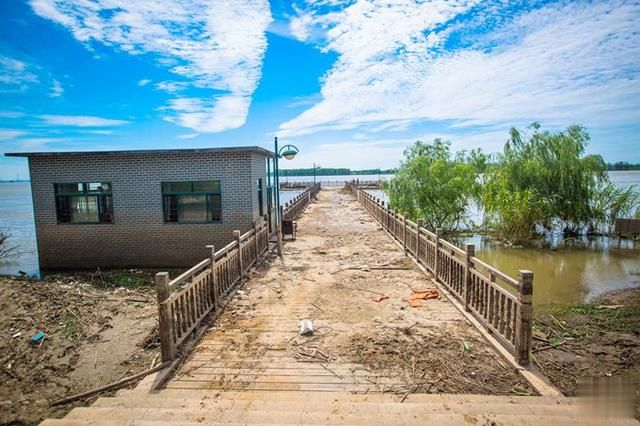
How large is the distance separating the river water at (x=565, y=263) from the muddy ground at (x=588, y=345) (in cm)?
113

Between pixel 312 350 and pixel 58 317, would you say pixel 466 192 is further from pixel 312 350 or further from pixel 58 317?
pixel 58 317

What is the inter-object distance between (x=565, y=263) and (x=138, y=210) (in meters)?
15.4

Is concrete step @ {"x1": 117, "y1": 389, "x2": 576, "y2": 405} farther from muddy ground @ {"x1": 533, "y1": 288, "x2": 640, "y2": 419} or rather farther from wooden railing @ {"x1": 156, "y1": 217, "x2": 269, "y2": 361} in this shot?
muddy ground @ {"x1": 533, "y1": 288, "x2": 640, "y2": 419}

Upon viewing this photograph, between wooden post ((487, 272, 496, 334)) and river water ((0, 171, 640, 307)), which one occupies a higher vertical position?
wooden post ((487, 272, 496, 334))

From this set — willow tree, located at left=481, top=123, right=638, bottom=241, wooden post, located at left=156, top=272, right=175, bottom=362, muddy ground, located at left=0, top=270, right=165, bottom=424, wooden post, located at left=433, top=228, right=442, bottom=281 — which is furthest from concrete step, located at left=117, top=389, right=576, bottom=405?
willow tree, located at left=481, top=123, right=638, bottom=241

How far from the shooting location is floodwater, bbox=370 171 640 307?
391 inches

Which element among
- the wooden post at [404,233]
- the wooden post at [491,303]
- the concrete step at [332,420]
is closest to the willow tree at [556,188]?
the wooden post at [404,233]

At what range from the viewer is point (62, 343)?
5.66 m

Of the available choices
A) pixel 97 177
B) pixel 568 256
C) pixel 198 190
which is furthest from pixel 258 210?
pixel 568 256

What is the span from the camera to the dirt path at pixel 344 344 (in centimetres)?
414

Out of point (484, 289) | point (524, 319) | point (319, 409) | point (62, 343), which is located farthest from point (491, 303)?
point (62, 343)

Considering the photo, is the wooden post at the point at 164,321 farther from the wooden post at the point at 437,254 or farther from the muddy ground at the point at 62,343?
the wooden post at the point at 437,254

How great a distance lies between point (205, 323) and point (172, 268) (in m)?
6.65

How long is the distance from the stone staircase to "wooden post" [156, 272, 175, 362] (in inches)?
23.5
